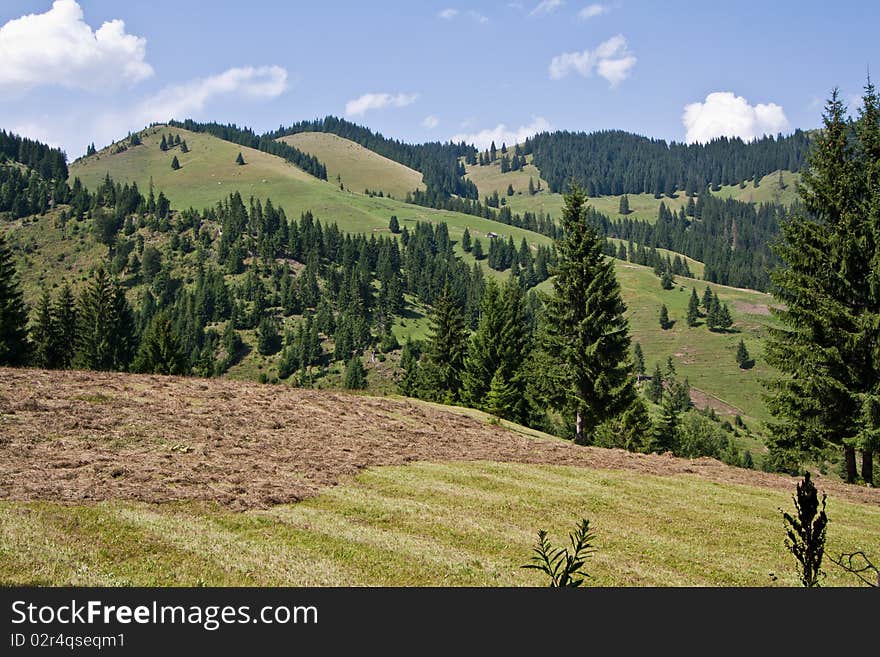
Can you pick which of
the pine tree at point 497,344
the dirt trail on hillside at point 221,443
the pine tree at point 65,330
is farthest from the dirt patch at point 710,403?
the dirt trail on hillside at point 221,443

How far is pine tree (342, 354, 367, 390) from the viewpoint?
14996 cm

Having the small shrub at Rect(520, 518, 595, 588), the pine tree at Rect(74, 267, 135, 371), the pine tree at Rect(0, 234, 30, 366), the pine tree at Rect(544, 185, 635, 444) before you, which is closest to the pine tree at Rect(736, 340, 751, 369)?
the pine tree at Rect(544, 185, 635, 444)

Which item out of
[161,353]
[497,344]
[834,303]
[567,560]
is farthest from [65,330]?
[567,560]

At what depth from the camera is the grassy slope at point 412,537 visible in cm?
1025

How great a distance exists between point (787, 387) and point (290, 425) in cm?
2346

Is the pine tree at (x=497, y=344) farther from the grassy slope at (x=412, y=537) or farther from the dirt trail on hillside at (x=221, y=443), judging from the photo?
the grassy slope at (x=412, y=537)

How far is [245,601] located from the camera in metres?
5.95

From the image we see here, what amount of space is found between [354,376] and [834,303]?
13197 centimetres

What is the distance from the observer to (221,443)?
65.4 ft

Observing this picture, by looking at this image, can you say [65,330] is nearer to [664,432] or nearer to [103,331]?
[103,331]

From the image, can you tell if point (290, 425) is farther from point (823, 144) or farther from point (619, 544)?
point (823, 144)

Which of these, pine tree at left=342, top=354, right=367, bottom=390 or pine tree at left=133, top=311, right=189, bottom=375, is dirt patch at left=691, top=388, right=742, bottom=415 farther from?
pine tree at left=133, top=311, right=189, bottom=375

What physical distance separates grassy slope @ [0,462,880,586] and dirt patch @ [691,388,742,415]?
164m

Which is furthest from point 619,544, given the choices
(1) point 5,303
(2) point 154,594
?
(1) point 5,303
